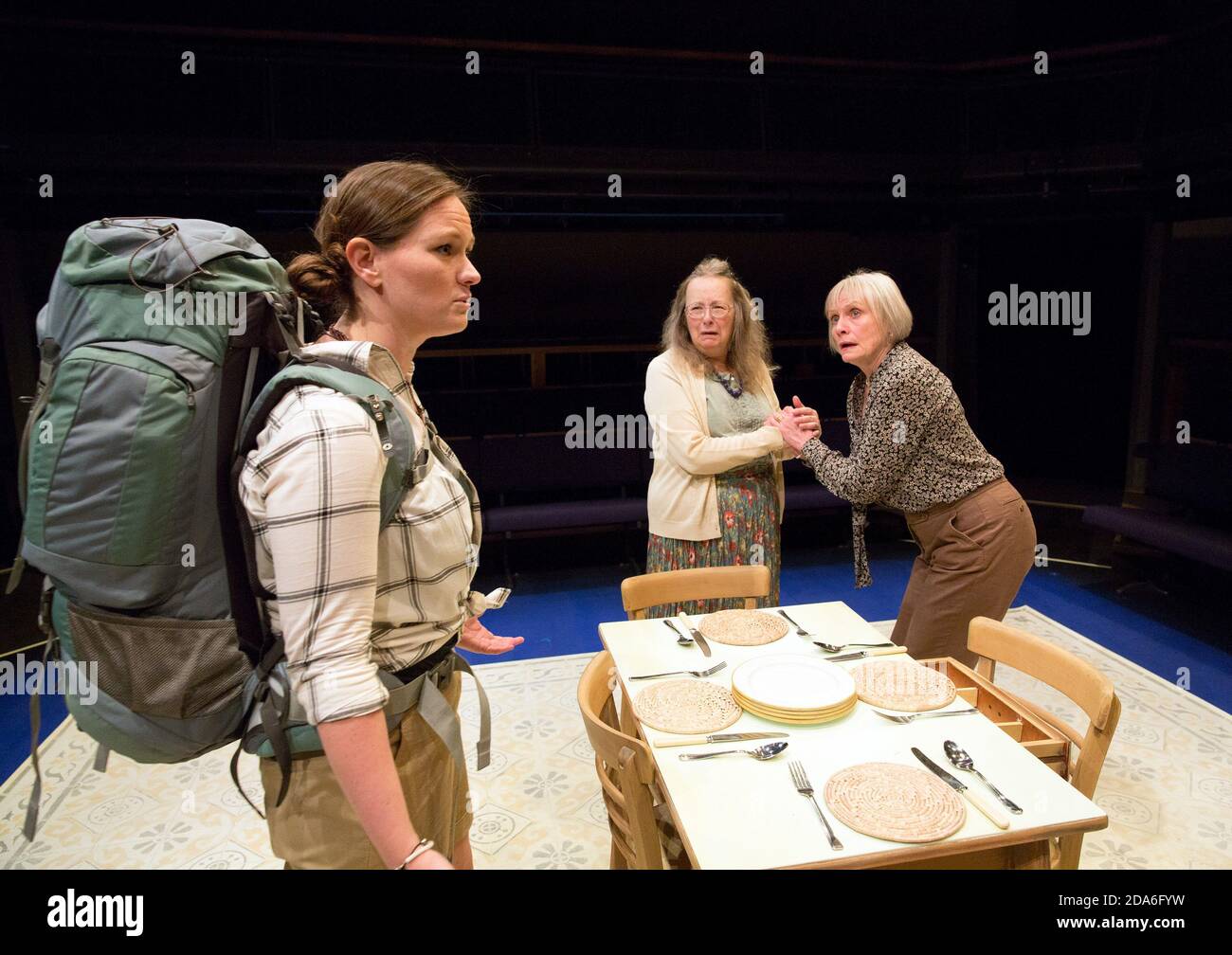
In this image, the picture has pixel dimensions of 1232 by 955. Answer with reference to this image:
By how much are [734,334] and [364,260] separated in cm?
193

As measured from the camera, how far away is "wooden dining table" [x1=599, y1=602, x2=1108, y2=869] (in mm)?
1356

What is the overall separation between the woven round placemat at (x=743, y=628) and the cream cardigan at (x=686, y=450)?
58 centimetres

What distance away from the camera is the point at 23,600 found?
509cm

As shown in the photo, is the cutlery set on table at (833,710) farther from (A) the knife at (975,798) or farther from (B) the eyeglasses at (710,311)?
(B) the eyeglasses at (710,311)

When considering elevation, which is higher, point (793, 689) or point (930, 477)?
point (930, 477)

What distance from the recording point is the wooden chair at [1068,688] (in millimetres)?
1787

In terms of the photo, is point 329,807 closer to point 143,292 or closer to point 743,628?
point 143,292

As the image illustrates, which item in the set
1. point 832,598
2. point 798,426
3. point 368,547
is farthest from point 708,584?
point 832,598

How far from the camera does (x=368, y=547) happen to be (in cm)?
106

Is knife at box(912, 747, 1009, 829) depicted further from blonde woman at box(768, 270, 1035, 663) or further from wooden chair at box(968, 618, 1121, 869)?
blonde woman at box(768, 270, 1035, 663)

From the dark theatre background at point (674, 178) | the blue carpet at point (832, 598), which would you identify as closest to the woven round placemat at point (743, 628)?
the blue carpet at point (832, 598)

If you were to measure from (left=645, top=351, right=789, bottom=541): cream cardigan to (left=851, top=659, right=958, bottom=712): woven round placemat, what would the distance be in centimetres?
99
